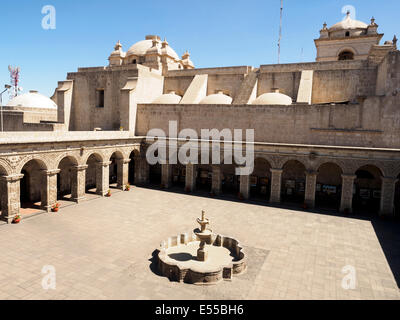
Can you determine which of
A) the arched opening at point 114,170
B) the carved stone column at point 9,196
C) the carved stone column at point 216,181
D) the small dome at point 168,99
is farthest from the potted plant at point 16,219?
the small dome at point 168,99

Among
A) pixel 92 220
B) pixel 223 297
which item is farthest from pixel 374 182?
pixel 92 220

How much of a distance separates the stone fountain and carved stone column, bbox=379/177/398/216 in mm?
11402

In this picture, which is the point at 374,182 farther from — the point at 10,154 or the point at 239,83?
the point at 10,154

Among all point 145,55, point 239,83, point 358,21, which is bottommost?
point 239,83

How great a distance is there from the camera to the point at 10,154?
15172 millimetres

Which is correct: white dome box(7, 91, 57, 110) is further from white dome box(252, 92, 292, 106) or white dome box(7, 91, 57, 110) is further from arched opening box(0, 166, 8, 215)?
white dome box(252, 92, 292, 106)

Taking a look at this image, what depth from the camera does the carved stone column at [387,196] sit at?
18.0 m

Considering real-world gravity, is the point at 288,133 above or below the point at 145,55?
below

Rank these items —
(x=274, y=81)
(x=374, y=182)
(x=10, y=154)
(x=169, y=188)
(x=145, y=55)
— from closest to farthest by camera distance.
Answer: (x=10, y=154)
(x=374, y=182)
(x=169, y=188)
(x=274, y=81)
(x=145, y=55)

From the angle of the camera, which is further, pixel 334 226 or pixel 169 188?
pixel 169 188

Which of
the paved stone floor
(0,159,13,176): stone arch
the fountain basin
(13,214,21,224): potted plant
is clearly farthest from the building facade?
the fountain basin

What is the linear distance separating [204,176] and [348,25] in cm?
2225

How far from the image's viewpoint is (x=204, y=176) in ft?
87.1

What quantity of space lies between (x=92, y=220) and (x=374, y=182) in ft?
63.1
